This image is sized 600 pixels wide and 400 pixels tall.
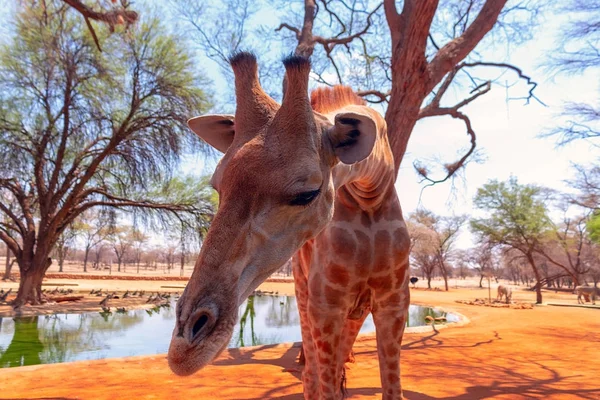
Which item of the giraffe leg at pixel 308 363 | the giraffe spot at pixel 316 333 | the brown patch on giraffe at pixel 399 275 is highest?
the brown patch on giraffe at pixel 399 275

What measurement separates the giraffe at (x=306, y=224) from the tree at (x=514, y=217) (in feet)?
85.6

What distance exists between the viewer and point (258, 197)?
58.1 inches

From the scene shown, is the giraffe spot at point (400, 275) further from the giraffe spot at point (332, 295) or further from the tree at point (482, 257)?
the tree at point (482, 257)

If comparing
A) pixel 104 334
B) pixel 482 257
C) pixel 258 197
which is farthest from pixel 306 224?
pixel 482 257

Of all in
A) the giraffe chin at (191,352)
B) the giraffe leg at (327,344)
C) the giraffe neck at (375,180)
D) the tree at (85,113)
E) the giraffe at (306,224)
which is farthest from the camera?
the tree at (85,113)

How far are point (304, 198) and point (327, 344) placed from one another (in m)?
1.22

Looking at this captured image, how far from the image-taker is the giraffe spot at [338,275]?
246 cm

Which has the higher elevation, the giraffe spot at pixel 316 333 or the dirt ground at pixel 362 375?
the giraffe spot at pixel 316 333

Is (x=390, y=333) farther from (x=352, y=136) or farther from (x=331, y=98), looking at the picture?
(x=331, y=98)

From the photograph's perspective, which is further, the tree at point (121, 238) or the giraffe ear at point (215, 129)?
the tree at point (121, 238)

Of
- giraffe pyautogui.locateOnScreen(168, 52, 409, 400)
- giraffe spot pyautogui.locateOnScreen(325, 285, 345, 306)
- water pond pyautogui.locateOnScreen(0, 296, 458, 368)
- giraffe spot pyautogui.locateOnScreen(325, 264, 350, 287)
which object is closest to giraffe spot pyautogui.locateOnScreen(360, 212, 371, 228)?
giraffe pyautogui.locateOnScreen(168, 52, 409, 400)

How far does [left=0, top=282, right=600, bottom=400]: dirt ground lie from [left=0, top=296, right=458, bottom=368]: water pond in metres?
2.67

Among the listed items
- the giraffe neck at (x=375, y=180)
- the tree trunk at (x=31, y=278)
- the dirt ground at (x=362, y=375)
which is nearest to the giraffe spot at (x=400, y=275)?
the giraffe neck at (x=375, y=180)

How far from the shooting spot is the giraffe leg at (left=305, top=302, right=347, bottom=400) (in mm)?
2459
